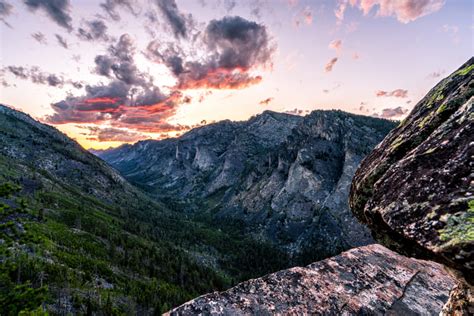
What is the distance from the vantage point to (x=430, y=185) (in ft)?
18.2

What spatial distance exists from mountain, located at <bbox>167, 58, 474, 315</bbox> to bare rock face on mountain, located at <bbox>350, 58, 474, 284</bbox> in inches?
0.8

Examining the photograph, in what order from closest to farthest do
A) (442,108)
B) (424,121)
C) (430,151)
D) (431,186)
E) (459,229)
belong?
(459,229)
(431,186)
(430,151)
(442,108)
(424,121)

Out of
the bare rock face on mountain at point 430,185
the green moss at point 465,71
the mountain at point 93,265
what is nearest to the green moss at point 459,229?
the bare rock face on mountain at point 430,185

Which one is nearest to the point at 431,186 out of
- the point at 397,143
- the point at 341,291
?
the point at 397,143

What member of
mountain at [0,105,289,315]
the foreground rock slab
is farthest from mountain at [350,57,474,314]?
mountain at [0,105,289,315]

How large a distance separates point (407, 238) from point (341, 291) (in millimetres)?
4087

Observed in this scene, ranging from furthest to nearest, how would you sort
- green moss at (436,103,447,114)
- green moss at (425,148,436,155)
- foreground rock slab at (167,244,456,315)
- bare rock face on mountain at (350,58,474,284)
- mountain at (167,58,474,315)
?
1. foreground rock slab at (167,244,456,315)
2. green moss at (436,103,447,114)
3. green moss at (425,148,436,155)
4. mountain at (167,58,474,315)
5. bare rock face on mountain at (350,58,474,284)

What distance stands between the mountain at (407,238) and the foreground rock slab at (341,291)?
1.3 inches

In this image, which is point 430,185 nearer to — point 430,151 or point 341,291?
point 430,151

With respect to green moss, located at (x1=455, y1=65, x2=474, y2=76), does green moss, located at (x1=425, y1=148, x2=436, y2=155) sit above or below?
below

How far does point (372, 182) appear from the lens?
7.73 metres

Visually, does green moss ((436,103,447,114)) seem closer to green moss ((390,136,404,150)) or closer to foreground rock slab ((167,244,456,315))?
green moss ((390,136,404,150))

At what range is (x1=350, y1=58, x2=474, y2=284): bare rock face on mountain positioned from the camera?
485 cm

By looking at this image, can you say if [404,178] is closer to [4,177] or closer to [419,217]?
[419,217]
